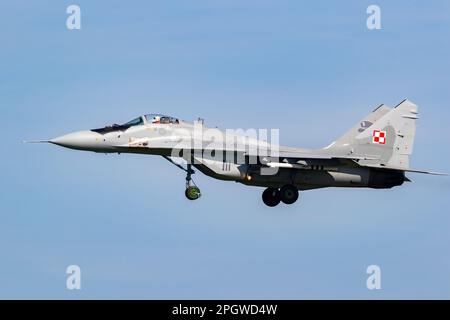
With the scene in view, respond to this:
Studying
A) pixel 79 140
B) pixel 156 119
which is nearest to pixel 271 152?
pixel 156 119

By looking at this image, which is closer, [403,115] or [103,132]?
[103,132]

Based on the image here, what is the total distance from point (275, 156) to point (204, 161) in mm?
2366

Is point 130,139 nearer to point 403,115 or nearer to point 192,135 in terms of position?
point 192,135

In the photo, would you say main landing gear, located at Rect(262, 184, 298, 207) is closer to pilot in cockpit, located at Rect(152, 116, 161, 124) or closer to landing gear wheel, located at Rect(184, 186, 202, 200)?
landing gear wheel, located at Rect(184, 186, 202, 200)

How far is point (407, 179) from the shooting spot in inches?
1647

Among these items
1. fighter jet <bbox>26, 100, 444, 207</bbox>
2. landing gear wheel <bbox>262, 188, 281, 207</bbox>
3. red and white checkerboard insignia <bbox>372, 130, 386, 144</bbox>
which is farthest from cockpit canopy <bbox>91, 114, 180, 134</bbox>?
red and white checkerboard insignia <bbox>372, 130, 386, 144</bbox>

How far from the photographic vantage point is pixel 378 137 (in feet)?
138

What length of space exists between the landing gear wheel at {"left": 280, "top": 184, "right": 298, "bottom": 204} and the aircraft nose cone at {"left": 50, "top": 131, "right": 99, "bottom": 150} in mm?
6461

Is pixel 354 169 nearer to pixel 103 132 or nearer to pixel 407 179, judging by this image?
pixel 407 179

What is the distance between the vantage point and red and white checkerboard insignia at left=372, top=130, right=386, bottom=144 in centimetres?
4197

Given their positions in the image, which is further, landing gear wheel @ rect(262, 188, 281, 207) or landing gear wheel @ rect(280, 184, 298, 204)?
landing gear wheel @ rect(262, 188, 281, 207)

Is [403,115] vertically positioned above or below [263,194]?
above

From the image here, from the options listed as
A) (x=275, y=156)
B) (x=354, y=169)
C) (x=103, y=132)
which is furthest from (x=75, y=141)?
(x=354, y=169)

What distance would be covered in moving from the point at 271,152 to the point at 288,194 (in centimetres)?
153
